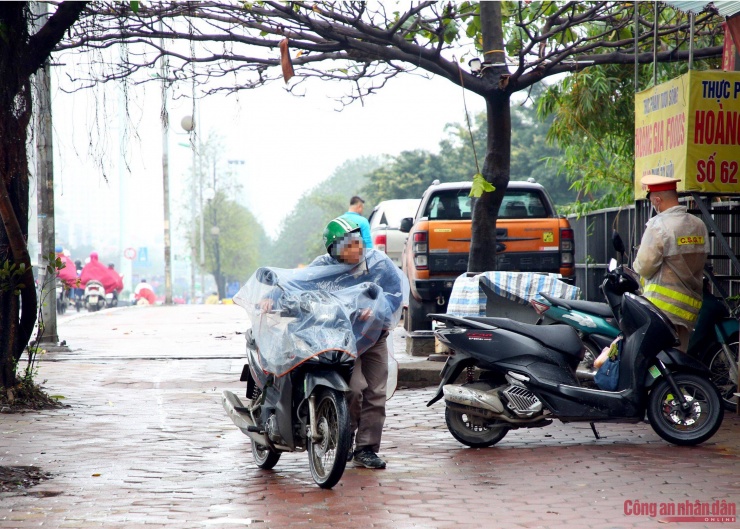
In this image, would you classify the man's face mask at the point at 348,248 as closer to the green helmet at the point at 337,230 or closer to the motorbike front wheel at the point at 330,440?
the green helmet at the point at 337,230

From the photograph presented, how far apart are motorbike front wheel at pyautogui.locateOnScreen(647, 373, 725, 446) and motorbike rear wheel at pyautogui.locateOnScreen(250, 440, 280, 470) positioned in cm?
276

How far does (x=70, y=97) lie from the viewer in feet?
26.5

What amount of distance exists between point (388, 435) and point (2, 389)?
12.3ft

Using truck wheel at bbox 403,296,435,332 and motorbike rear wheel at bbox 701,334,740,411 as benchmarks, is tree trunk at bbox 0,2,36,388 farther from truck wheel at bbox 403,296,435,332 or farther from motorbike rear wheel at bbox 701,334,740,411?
motorbike rear wheel at bbox 701,334,740,411

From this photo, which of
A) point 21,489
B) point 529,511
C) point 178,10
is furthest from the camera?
point 178,10

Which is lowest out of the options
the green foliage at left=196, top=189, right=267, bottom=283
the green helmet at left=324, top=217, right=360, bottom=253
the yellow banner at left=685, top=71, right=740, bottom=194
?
the green foliage at left=196, top=189, right=267, bottom=283

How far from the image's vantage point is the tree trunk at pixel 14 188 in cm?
814

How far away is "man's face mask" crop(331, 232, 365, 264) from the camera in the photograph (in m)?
6.73

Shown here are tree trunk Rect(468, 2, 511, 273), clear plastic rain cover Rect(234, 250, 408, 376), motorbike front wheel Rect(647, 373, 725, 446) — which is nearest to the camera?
clear plastic rain cover Rect(234, 250, 408, 376)

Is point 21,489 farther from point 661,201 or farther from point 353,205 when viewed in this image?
point 353,205

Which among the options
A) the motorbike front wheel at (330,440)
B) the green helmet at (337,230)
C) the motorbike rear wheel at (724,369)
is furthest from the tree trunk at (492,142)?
the motorbike front wheel at (330,440)

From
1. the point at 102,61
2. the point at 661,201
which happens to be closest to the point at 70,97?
the point at 102,61

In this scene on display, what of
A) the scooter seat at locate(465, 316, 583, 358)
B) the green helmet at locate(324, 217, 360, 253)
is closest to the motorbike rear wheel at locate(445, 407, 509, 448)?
the scooter seat at locate(465, 316, 583, 358)

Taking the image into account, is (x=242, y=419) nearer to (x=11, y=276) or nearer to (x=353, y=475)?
(x=353, y=475)
